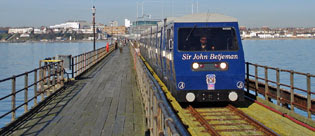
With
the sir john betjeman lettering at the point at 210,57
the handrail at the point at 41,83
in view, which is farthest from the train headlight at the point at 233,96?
the handrail at the point at 41,83

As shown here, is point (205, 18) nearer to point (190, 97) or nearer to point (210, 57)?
point (210, 57)

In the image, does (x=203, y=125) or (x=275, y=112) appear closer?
(x=203, y=125)

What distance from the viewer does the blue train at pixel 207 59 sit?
12.0 metres

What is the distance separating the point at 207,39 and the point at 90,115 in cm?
454

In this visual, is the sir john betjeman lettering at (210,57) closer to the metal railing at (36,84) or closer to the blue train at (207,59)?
the blue train at (207,59)

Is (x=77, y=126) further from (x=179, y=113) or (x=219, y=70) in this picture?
(x=219, y=70)

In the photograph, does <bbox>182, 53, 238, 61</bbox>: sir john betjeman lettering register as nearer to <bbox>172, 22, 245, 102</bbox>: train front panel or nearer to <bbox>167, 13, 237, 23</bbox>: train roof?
<bbox>172, 22, 245, 102</bbox>: train front panel

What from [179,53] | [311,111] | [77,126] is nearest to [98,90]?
[179,53]

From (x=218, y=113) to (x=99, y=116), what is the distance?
148 inches

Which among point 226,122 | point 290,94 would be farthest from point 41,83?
point 290,94

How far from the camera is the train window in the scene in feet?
40.4

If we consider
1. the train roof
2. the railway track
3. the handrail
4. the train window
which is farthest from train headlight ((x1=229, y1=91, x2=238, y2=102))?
the handrail

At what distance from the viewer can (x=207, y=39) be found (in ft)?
40.6

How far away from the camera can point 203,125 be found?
9.95m
